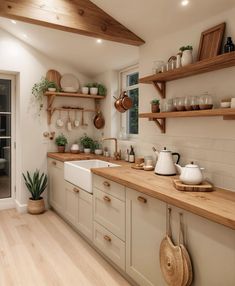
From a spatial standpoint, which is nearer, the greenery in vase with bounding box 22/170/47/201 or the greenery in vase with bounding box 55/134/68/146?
the greenery in vase with bounding box 22/170/47/201

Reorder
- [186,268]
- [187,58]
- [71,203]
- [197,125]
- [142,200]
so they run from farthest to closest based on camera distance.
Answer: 1. [71,203]
2. [197,125]
3. [187,58]
4. [142,200]
5. [186,268]

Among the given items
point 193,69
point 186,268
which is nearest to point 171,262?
point 186,268

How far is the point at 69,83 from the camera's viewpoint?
4.30 meters

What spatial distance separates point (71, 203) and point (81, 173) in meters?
0.58

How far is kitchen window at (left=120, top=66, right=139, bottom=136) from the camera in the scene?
3.79 meters

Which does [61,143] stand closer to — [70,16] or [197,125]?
[70,16]

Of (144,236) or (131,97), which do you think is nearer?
(144,236)

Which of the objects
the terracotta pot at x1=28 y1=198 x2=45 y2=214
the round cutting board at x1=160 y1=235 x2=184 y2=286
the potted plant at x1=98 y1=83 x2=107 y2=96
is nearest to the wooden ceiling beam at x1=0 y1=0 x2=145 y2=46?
the potted plant at x1=98 y1=83 x2=107 y2=96

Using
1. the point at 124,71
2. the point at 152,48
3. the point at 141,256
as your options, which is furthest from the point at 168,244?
the point at 124,71

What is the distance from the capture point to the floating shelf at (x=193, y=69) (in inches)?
73.4

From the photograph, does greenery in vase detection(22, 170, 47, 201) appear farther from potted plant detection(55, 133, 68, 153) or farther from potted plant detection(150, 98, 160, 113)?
potted plant detection(150, 98, 160, 113)

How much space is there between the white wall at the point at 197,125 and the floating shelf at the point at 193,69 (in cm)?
6

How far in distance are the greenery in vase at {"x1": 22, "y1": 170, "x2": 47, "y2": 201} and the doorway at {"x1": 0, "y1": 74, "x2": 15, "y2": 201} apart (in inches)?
18.2

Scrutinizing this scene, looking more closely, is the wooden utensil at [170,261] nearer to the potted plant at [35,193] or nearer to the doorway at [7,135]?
the potted plant at [35,193]
